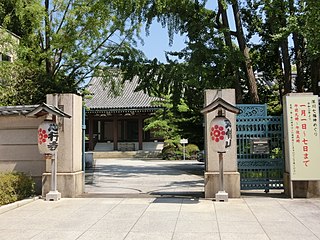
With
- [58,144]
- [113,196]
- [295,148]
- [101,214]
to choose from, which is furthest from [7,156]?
[295,148]

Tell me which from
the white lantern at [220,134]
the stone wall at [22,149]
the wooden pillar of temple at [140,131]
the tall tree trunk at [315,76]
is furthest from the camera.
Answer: the wooden pillar of temple at [140,131]

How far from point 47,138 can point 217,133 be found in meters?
4.23

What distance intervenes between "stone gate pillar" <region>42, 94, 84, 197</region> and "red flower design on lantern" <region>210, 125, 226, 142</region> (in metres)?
3.79

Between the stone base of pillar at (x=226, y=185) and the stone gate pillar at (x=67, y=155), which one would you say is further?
the stone gate pillar at (x=67, y=155)

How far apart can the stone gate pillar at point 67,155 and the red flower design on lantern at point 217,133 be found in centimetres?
379

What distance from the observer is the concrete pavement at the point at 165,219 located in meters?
5.80

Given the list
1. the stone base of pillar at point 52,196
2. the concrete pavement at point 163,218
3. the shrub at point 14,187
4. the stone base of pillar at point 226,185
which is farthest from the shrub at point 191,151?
the stone base of pillar at point 52,196

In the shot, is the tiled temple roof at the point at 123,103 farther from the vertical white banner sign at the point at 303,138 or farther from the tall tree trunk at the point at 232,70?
the vertical white banner sign at the point at 303,138

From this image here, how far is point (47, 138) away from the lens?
899 cm

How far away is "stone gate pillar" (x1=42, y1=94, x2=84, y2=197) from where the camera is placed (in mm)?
9523

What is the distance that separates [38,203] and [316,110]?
7.25 meters

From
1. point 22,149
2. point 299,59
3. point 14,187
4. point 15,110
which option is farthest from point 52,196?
point 299,59

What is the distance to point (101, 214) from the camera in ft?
24.4

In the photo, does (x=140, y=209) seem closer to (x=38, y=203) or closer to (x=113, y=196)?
(x=113, y=196)
